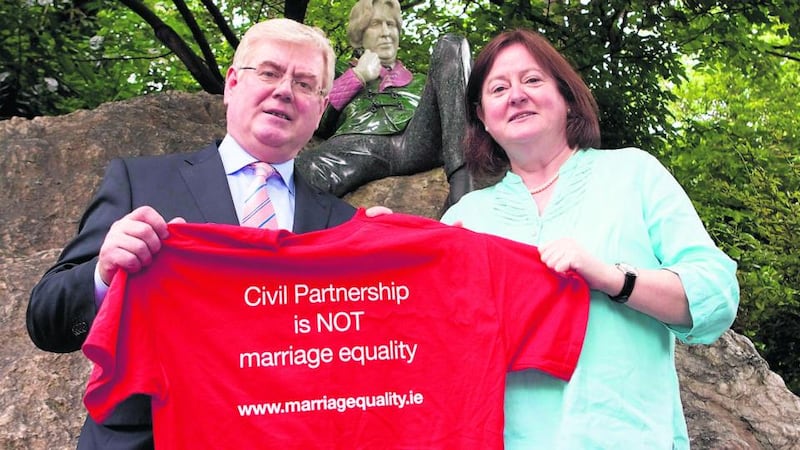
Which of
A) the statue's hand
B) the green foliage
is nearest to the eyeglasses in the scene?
the statue's hand

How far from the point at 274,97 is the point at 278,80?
54 mm

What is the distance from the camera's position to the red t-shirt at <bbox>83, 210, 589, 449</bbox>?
2049mm

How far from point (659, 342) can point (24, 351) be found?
268 centimetres

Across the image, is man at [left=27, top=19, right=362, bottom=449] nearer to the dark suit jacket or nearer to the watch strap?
the dark suit jacket

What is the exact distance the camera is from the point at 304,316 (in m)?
2.17

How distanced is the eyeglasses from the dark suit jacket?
24 centimetres

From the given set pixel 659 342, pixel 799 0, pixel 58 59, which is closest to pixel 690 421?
pixel 659 342

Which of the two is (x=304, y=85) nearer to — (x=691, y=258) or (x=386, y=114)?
(x=691, y=258)

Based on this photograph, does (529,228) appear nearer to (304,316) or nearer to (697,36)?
(304,316)

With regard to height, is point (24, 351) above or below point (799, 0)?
below

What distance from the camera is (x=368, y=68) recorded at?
5168 millimetres

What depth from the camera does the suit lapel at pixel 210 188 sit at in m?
2.23

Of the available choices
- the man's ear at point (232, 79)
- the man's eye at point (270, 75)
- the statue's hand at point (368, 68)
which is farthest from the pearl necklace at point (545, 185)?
the statue's hand at point (368, 68)

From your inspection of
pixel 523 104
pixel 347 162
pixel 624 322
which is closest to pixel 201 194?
pixel 523 104
